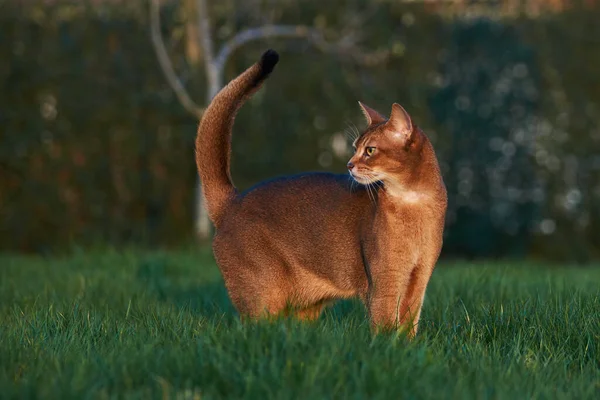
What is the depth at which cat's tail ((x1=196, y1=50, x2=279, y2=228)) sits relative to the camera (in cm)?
495

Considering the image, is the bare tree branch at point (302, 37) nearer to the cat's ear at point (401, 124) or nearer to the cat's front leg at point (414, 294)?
the cat's ear at point (401, 124)

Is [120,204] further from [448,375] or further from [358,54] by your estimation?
[448,375]

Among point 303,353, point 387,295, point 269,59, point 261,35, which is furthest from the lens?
point 261,35

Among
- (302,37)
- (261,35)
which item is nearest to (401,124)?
(261,35)

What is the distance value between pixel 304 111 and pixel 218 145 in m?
6.04

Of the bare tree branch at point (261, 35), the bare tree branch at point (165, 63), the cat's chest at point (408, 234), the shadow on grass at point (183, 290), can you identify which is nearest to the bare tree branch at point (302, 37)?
the bare tree branch at point (261, 35)

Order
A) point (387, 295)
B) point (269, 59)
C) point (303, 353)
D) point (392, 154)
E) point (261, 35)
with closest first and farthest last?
1. point (303, 353)
2. point (387, 295)
3. point (392, 154)
4. point (269, 59)
5. point (261, 35)

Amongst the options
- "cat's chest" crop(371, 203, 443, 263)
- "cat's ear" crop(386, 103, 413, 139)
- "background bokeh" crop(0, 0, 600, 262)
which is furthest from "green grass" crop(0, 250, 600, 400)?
"background bokeh" crop(0, 0, 600, 262)

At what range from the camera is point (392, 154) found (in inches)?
180

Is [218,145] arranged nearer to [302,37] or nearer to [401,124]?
[401,124]

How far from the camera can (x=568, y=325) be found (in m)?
4.54

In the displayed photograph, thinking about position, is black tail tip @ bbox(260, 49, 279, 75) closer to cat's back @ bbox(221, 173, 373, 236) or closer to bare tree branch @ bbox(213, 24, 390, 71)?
cat's back @ bbox(221, 173, 373, 236)

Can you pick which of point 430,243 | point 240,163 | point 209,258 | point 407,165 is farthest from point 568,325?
point 240,163

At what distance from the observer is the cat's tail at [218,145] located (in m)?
4.95
